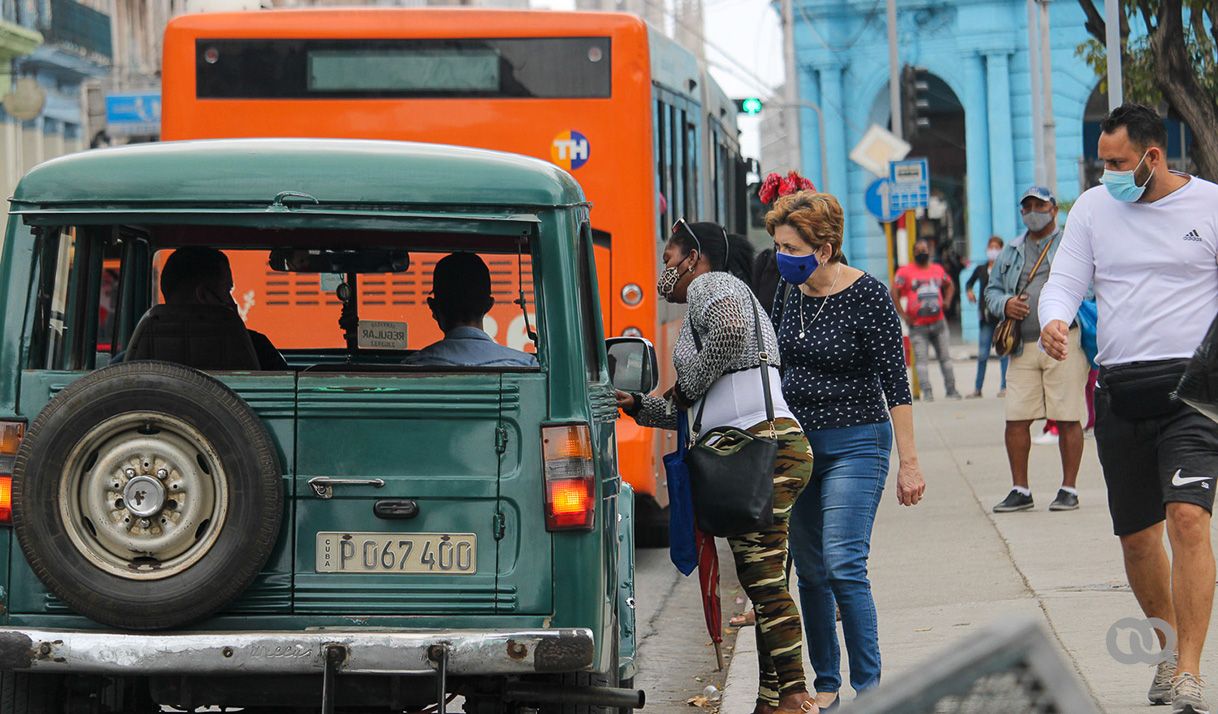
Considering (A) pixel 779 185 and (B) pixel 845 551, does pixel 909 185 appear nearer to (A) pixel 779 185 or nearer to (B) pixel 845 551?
(A) pixel 779 185

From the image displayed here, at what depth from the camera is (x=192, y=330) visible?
532cm

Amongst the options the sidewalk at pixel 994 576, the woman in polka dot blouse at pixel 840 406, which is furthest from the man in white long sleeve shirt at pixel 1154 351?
the woman in polka dot blouse at pixel 840 406

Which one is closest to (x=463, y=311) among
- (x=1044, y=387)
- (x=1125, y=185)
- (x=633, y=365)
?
(x=633, y=365)

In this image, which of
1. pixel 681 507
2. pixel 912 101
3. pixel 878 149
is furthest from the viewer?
pixel 912 101

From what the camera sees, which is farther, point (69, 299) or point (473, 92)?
point (473, 92)

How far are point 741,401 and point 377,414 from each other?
5.40ft

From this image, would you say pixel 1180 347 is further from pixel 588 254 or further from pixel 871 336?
pixel 588 254

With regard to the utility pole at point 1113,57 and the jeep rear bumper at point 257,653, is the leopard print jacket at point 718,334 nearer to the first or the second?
the jeep rear bumper at point 257,653

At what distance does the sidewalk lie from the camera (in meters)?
7.05

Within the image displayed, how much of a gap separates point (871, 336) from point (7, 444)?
276cm

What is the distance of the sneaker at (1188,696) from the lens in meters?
5.78

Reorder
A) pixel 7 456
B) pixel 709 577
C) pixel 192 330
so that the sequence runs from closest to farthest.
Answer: pixel 7 456
pixel 192 330
pixel 709 577

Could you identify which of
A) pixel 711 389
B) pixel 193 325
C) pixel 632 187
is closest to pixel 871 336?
pixel 711 389

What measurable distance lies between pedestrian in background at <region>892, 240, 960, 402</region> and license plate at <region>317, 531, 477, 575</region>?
57.8 ft
